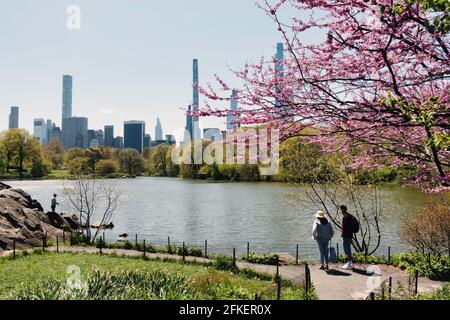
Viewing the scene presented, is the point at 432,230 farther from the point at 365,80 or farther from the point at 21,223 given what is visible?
the point at 21,223

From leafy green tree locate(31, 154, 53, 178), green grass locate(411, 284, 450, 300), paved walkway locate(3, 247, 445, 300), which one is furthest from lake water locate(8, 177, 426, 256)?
leafy green tree locate(31, 154, 53, 178)

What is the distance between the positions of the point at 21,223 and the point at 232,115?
2178cm

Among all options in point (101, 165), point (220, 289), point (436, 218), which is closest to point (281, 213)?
point (436, 218)

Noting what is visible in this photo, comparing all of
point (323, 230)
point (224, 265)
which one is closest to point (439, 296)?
point (323, 230)

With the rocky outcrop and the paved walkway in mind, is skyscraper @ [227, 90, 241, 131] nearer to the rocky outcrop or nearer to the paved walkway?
the paved walkway

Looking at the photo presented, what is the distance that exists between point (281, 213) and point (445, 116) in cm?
3080

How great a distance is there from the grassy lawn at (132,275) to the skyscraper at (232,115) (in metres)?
3.27

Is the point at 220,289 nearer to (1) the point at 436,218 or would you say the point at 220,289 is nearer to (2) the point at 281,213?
(1) the point at 436,218

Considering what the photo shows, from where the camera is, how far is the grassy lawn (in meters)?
8.58

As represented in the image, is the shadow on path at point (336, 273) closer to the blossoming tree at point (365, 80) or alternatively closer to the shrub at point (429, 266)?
the shrub at point (429, 266)

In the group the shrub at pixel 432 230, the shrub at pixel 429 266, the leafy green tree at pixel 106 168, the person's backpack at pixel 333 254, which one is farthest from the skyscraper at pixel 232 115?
the leafy green tree at pixel 106 168

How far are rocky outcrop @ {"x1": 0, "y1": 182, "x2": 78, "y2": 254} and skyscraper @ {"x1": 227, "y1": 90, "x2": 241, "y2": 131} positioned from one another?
1771 cm

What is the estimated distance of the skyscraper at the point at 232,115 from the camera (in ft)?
22.0

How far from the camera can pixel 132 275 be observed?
9.43 m
